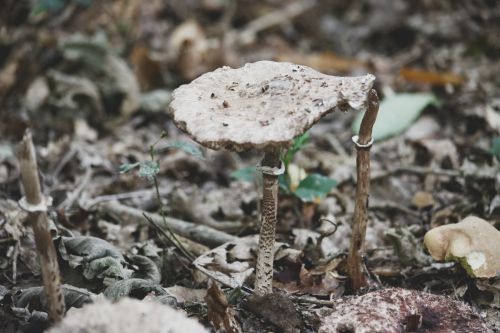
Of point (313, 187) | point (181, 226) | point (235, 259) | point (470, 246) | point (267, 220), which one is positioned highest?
point (267, 220)

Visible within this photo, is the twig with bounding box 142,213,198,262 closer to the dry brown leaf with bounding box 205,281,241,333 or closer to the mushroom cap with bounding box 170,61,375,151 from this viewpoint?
the dry brown leaf with bounding box 205,281,241,333

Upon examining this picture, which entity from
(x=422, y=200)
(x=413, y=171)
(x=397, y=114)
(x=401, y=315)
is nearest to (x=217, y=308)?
(x=401, y=315)

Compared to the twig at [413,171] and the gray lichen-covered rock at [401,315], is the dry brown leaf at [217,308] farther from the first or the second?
the twig at [413,171]

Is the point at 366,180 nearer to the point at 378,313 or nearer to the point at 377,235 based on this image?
the point at 378,313

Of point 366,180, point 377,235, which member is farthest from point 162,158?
point 366,180

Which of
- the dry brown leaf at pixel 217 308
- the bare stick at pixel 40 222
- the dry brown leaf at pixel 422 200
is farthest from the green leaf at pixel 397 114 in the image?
the bare stick at pixel 40 222

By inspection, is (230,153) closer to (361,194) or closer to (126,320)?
(361,194)
